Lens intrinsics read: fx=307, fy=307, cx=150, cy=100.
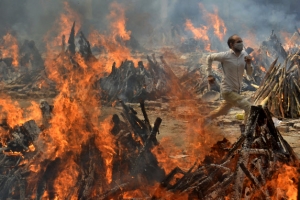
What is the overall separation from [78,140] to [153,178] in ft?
3.82

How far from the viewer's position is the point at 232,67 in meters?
5.16

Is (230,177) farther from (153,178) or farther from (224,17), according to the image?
(224,17)

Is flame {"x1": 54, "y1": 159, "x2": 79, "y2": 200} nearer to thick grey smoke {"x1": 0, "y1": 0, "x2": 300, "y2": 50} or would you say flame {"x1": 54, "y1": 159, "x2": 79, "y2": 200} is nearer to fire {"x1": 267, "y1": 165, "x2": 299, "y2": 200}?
fire {"x1": 267, "y1": 165, "x2": 299, "y2": 200}

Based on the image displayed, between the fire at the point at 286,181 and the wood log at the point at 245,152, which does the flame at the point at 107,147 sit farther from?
the fire at the point at 286,181

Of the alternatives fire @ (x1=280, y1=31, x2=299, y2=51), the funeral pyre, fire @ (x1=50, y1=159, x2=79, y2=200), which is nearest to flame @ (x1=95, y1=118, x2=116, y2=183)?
the funeral pyre

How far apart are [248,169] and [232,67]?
2747 millimetres

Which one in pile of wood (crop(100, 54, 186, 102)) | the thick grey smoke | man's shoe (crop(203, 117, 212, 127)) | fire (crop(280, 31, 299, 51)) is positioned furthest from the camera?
fire (crop(280, 31, 299, 51))

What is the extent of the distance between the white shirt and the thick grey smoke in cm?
1124

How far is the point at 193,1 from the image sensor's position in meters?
18.0

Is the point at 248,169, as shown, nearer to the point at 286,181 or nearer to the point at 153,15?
the point at 286,181

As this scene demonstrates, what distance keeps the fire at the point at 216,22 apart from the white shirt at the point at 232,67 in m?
13.4

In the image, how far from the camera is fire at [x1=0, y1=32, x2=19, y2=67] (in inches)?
502

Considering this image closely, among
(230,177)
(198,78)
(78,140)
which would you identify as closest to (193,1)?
(198,78)

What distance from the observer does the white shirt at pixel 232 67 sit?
16.8 ft
